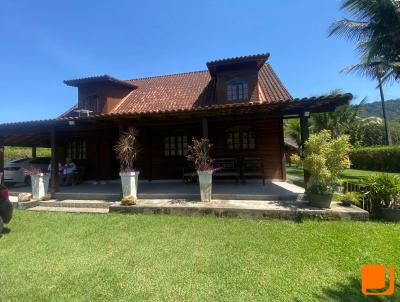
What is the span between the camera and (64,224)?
630 cm

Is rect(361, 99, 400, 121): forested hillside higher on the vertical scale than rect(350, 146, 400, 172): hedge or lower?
higher

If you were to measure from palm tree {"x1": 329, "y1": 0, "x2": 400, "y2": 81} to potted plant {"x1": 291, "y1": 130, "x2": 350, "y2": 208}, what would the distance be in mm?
7661

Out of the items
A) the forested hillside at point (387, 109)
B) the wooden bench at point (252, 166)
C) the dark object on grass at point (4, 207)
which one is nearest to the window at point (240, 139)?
the wooden bench at point (252, 166)

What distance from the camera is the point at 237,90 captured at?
1195cm

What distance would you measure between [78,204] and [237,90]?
323 inches

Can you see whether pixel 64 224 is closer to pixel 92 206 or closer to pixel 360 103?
pixel 92 206

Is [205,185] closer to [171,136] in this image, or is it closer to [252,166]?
[252,166]

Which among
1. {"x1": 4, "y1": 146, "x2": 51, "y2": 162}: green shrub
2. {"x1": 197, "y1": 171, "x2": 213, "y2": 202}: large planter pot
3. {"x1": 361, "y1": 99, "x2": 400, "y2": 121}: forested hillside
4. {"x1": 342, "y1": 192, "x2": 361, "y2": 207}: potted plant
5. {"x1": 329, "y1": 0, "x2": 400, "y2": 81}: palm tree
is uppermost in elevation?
{"x1": 361, "y1": 99, "x2": 400, "y2": 121}: forested hillside

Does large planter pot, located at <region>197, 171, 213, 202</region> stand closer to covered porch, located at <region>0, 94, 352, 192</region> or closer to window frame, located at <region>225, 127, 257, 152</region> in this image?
covered porch, located at <region>0, 94, 352, 192</region>

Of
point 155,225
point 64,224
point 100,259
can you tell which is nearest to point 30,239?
point 64,224

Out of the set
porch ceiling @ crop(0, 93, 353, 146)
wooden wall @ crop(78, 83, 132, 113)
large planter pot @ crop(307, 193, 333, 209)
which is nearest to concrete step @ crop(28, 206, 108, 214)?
porch ceiling @ crop(0, 93, 353, 146)

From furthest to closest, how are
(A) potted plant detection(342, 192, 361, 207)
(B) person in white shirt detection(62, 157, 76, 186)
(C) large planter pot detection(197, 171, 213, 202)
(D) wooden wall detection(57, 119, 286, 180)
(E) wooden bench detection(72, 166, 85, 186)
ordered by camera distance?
1. (E) wooden bench detection(72, 166, 85, 186)
2. (B) person in white shirt detection(62, 157, 76, 186)
3. (D) wooden wall detection(57, 119, 286, 180)
4. (C) large planter pot detection(197, 171, 213, 202)
5. (A) potted plant detection(342, 192, 361, 207)

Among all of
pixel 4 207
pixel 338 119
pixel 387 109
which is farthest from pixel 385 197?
pixel 387 109

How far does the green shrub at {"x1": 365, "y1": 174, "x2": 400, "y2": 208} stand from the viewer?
20.4ft
